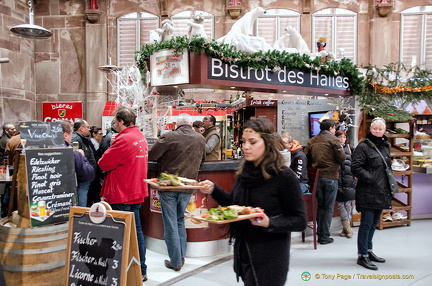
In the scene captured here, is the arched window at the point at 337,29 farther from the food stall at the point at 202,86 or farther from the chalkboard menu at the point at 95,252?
the chalkboard menu at the point at 95,252

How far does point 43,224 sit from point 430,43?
1192 centimetres

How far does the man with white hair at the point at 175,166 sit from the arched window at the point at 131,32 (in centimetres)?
847

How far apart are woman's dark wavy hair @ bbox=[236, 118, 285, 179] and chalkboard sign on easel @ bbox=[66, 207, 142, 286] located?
976mm

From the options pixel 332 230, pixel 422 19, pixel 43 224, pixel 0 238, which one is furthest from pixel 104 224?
pixel 422 19

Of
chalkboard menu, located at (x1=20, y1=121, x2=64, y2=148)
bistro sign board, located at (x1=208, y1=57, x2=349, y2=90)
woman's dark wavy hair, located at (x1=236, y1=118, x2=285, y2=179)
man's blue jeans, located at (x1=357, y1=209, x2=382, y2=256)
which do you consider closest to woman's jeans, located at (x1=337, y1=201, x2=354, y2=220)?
man's blue jeans, located at (x1=357, y1=209, x2=382, y2=256)

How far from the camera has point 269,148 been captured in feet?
6.92

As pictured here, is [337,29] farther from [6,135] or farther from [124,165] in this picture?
[124,165]

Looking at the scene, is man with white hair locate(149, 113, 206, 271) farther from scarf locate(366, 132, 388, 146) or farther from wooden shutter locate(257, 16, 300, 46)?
wooden shutter locate(257, 16, 300, 46)

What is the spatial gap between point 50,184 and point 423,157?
5.91 m

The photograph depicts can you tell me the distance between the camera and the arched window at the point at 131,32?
1165 centimetres

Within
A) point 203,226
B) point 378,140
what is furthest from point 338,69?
point 203,226

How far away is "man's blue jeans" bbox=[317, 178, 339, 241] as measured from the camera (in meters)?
5.11

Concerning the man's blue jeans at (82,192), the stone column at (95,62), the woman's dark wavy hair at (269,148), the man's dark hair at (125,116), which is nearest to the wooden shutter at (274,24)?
the stone column at (95,62)

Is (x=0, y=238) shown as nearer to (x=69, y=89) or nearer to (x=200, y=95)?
(x=200, y=95)
